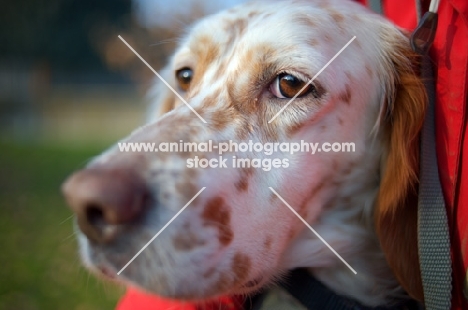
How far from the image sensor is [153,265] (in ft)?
3.77

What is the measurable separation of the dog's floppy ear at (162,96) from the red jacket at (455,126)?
941mm

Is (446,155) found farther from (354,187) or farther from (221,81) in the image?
(221,81)

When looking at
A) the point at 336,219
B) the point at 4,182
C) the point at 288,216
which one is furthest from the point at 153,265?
the point at 4,182

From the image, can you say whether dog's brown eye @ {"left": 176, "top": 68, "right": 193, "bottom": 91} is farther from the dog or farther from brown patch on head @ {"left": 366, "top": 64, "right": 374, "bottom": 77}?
brown patch on head @ {"left": 366, "top": 64, "right": 374, "bottom": 77}

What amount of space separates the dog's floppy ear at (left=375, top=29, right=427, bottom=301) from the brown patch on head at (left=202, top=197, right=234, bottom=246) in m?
0.45

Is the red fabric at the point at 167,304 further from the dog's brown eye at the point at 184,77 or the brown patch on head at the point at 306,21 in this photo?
the brown patch on head at the point at 306,21

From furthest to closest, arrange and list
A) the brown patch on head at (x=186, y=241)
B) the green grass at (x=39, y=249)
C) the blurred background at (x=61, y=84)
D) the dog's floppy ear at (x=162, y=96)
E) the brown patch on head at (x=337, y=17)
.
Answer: the blurred background at (x=61, y=84), the green grass at (x=39, y=249), the dog's floppy ear at (x=162, y=96), the brown patch on head at (x=337, y=17), the brown patch on head at (x=186, y=241)

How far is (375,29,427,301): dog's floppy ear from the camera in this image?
1.35 metres

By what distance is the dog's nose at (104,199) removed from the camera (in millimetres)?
1048

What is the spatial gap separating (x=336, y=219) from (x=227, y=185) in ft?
1.34

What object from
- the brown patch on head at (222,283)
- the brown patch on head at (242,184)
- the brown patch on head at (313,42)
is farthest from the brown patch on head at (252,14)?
the brown patch on head at (222,283)

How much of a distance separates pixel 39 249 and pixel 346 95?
4.02 meters

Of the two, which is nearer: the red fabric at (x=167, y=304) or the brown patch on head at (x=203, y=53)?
the red fabric at (x=167, y=304)

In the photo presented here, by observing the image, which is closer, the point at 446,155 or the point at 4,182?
the point at 446,155
